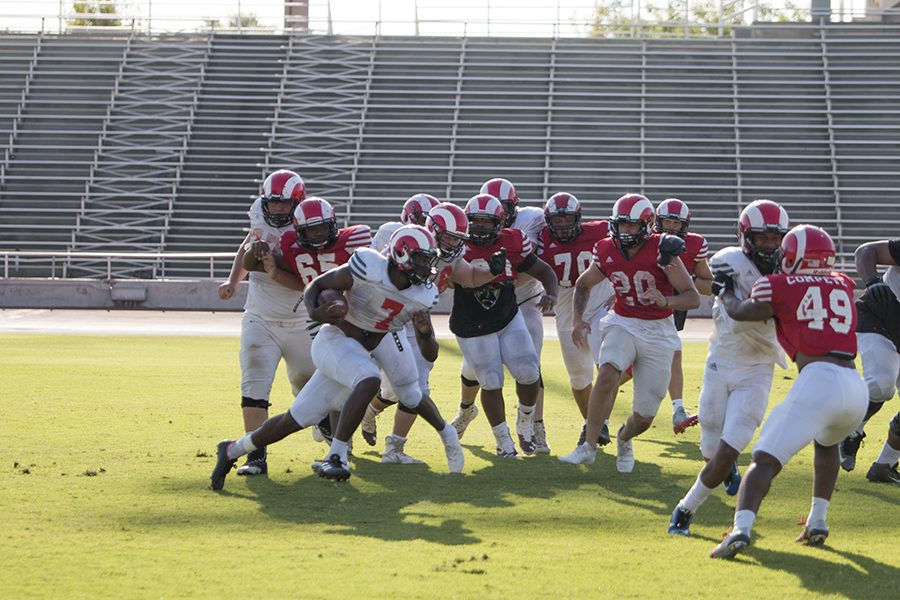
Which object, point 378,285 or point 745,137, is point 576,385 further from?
point 745,137

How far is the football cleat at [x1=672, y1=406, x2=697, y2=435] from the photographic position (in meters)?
10.3

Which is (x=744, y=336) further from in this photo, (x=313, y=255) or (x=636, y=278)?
(x=313, y=255)

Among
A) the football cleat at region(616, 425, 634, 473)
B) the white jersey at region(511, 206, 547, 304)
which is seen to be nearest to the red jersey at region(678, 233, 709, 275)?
the white jersey at region(511, 206, 547, 304)

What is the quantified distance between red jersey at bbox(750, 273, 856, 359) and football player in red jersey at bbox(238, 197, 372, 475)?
3154 mm

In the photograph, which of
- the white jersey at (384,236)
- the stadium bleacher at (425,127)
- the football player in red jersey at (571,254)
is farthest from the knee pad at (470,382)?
the stadium bleacher at (425,127)

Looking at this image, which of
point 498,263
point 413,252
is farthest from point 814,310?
point 498,263

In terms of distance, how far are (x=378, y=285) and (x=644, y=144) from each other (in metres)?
22.4

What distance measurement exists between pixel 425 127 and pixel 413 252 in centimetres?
2279

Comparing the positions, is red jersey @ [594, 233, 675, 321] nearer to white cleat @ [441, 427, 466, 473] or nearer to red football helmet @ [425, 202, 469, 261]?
red football helmet @ [425, 202, 469, 261]

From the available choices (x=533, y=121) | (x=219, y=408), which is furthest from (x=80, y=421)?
(x=533, y=121)

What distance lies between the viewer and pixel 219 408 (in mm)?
11922

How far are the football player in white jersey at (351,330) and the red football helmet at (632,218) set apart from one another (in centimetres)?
134

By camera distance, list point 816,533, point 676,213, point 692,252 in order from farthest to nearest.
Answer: point 676,213 → point 692,252 → point 816,533

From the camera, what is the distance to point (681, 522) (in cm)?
680
